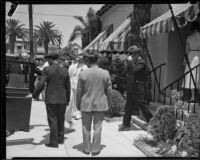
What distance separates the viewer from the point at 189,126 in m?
5.34

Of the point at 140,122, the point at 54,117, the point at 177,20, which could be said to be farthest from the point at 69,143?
the point at 177,20

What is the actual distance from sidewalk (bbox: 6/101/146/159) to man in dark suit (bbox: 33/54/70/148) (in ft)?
1.06

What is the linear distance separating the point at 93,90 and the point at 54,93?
83cm

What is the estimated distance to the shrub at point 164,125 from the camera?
593 cm

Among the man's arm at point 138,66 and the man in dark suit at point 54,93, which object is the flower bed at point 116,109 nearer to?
the man's arm at point 138,66

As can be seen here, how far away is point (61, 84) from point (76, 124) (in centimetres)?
243

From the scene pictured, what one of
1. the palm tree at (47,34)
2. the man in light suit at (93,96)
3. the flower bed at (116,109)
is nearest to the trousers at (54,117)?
the man in light suit at (93,96)

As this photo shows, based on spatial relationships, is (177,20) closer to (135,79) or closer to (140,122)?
(135,79)

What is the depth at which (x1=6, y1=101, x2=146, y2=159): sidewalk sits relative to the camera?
5953mm

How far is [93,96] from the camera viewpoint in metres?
5.73

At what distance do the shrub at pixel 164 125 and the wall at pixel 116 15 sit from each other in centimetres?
926

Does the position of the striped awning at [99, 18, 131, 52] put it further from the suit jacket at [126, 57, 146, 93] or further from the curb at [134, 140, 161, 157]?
the curb at [134, 140, 161, 157]

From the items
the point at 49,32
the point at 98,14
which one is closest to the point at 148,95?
the point at 49,32

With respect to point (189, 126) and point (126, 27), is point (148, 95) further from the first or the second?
point (126, 27)
